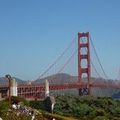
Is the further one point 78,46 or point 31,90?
point 78,46

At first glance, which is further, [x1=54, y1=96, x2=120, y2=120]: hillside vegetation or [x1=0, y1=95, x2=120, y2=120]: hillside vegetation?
[x1=54, y1=96, x2=120, y2=120]: hillside vegetation

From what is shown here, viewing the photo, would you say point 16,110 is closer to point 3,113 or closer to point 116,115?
point 3,113

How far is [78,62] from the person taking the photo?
8844 cm

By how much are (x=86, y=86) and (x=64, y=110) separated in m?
48.5

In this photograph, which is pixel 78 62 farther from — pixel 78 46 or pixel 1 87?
pixel 1 87

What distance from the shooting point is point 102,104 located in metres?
36.2

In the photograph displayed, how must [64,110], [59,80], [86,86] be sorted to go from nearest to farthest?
1. [64,110]
2. [86,86]
3. [59,80]

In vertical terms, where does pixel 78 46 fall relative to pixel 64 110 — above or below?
above

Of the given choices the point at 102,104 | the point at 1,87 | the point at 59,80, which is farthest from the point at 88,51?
the point at 102,104

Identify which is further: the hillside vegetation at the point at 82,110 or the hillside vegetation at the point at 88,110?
the hillside vegetation at the point at 88,110

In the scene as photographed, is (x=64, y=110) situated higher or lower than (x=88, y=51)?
lower

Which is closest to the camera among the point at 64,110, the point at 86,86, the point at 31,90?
the point at 64,110

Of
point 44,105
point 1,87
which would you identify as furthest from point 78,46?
point 44,105

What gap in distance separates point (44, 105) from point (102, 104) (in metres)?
7.66
